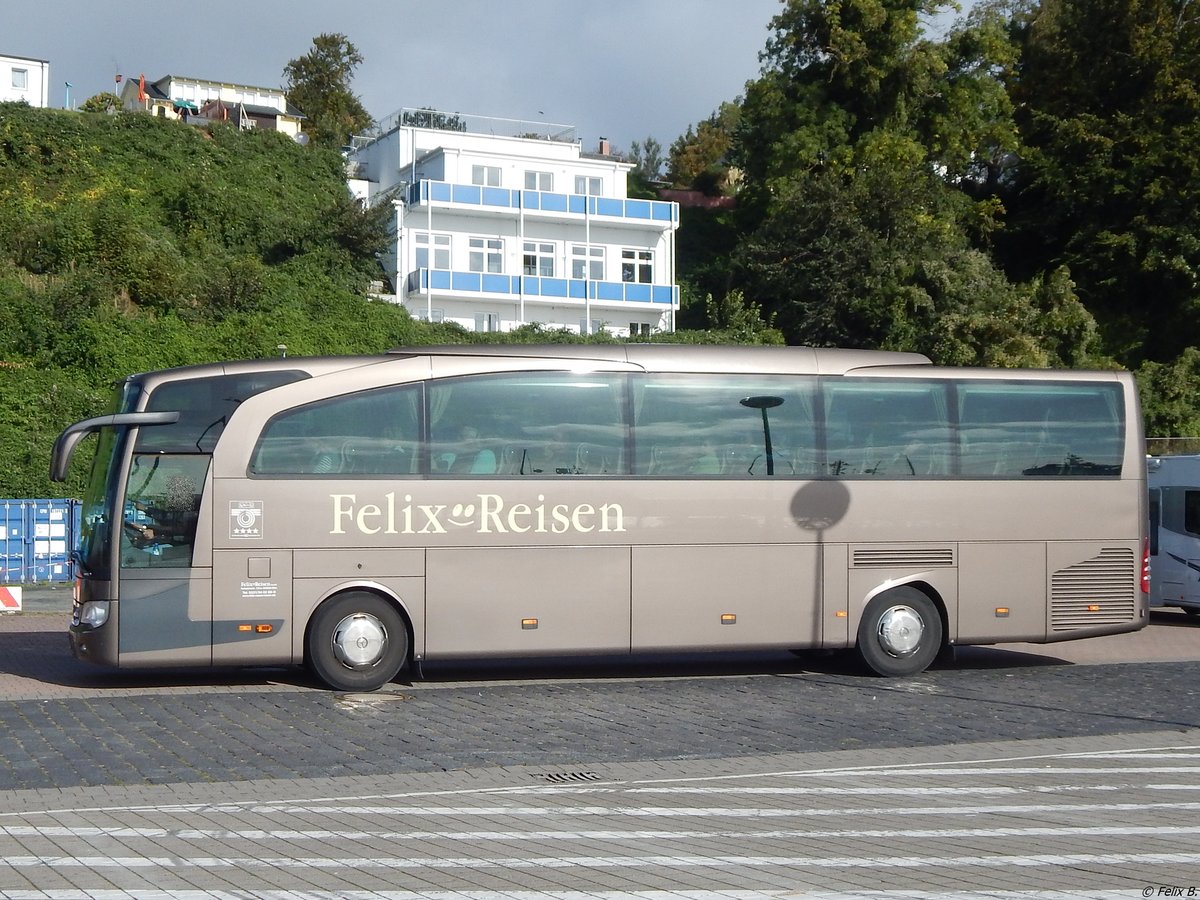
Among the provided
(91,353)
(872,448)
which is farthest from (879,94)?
(872,448)

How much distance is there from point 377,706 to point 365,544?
71.1 inches

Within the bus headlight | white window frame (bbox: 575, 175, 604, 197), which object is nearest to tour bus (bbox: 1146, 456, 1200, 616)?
the bus headlight

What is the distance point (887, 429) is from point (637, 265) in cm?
4435

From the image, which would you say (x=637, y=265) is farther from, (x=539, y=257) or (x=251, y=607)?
(x=251, y=607)

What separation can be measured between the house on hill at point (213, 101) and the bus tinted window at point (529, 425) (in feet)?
167

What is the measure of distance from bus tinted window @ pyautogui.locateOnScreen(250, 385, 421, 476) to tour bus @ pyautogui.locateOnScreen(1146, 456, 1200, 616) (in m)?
16.1

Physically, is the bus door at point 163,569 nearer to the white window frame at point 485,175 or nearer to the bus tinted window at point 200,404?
the bus tinted window at point 200,404

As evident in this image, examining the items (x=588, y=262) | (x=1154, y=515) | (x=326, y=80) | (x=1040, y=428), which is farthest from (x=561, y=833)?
(x=326, y=80)

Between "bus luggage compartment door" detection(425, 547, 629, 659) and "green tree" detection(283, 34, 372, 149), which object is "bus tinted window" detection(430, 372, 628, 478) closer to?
"bus luggage compartment door" detection(425, 547, 629, 659)

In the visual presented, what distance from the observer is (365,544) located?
1405cm

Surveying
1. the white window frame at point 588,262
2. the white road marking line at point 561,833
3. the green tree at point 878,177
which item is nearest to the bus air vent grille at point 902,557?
the white road marking line at point 561,833

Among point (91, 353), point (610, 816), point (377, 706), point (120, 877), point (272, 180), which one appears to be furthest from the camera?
point (272, 180)

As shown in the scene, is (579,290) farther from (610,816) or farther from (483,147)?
(610,816)

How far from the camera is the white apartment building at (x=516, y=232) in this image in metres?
54.1
